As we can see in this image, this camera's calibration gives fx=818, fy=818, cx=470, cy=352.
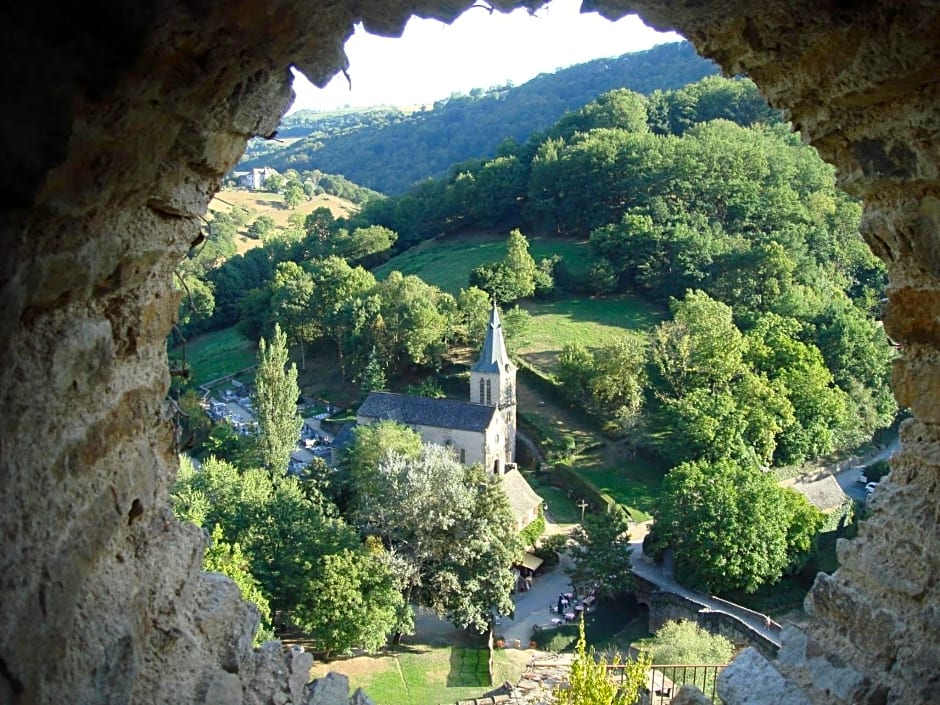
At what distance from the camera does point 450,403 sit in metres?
35.7

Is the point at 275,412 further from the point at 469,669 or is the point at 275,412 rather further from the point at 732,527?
the point at 732,527

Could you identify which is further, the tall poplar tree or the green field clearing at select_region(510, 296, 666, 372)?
the green field clearing at select_region(510, 296, 666, 372)

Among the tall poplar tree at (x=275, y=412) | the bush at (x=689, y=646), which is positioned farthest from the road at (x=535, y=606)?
the tall poplar tree at (x=275, y=412)

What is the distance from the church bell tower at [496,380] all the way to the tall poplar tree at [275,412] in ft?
27.9

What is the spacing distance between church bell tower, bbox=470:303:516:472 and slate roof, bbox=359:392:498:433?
1.36 metres

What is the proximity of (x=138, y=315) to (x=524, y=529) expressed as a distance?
25.9m

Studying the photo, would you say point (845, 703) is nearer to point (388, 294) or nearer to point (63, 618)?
point (63, 618)

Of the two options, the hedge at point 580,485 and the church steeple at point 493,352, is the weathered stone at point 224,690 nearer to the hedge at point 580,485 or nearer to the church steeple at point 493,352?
the hedge at point 580,485

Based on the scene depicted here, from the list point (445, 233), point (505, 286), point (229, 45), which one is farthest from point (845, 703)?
point (445, 233)

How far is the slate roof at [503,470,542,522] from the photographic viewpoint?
1180 inches

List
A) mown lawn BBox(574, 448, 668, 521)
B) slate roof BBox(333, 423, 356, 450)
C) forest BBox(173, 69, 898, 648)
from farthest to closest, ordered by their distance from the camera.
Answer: slate roof BBox(333, 423, 356, 450), mown lawn BBox(574, 448, 668, 521), forest BBox(173, 69, 898, 648)

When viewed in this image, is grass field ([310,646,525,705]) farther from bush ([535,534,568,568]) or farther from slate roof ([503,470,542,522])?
slate roof ([503,470,542,522])

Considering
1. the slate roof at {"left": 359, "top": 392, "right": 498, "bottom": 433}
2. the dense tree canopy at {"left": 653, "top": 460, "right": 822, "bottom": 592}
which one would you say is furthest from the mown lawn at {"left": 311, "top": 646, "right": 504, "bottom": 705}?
the slate roof at {"left": 359, "top": 392, "right": 498, "bottom": 433}

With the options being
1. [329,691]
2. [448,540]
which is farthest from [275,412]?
[329,691]
